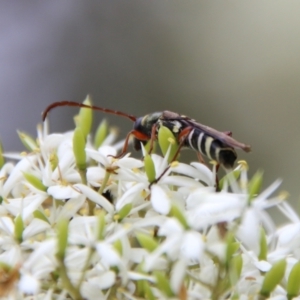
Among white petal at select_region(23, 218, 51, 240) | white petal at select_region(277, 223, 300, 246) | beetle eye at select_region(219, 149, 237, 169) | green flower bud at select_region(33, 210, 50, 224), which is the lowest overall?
white petal at select_region(23, 218, 51, 240)

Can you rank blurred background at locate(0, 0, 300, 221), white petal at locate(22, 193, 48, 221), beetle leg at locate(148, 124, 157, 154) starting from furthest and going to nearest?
blurred background at locate(0, 0, 300, 221), beetle leg at locate(148, 124, 157, 154), white petal at locate(22, 193, 48, 221)

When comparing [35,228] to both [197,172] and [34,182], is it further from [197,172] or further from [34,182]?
[197,172]

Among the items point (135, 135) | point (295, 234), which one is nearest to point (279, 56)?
point (135, 135)

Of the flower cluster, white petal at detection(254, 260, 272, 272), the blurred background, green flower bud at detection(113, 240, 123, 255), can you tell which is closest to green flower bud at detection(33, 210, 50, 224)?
the flower cluster

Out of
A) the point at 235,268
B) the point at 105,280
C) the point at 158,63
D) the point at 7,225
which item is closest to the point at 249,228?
the point at 235,268

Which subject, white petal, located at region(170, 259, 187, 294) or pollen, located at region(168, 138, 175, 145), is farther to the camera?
pollen, located at region(168, 138, 175, 145)

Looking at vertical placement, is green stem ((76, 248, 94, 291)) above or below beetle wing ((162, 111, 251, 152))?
below

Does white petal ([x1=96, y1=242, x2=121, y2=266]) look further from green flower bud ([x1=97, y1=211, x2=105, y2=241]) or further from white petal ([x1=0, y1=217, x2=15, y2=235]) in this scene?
white petal ([x1=0, y1=217, x2=15, y2=235])

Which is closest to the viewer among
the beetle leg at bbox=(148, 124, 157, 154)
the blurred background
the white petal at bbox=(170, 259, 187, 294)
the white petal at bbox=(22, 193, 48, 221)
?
the white petal at bbox=(170, 259, 187, 294)
